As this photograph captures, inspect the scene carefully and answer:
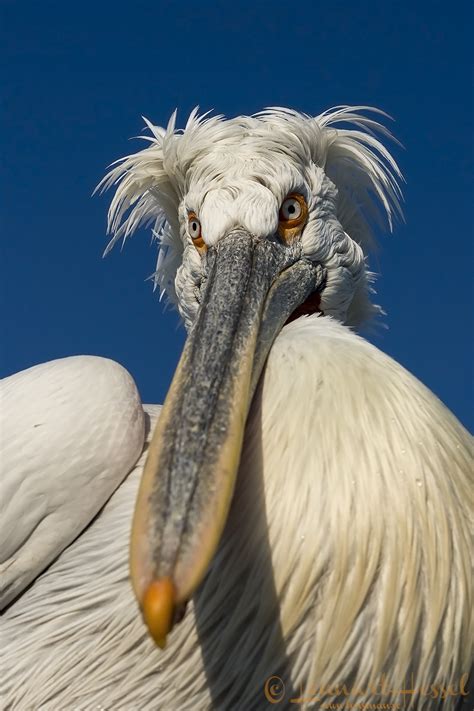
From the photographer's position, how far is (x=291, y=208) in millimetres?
4031

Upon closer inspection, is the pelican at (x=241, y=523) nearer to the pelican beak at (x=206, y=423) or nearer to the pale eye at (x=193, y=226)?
the pelican beak at (x=206, y=423)

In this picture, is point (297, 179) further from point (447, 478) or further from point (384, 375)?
point (447, 478)

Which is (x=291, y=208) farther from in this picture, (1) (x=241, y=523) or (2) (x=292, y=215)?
(1) (x=241, y=523)

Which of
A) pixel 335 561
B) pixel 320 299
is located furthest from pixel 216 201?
pixel 335 561

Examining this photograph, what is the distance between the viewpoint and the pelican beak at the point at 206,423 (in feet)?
7.32

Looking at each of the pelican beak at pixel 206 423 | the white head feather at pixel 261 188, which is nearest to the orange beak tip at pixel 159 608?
the pelican beak at pixel 206 423

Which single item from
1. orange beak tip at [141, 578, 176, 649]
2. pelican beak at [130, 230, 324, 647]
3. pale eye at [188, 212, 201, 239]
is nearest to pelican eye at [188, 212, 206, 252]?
pale eye at [188, 212, 201, 239]

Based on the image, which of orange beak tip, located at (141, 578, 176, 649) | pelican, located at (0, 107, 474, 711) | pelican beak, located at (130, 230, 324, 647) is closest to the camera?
orange beak tip, located at (141, 578, 176, 649)

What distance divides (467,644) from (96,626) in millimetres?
1155

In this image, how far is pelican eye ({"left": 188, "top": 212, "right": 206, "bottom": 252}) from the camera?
4023 mm

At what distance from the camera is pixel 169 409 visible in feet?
9.12

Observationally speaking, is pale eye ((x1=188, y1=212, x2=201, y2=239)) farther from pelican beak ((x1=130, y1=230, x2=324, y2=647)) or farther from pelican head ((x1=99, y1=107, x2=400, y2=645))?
pelican beak ((x1=130, y1=230, x2=324, y2=647))

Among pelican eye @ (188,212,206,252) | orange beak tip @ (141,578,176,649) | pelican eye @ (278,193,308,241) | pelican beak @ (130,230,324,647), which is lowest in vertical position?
orange beak tip @ (141,578,176,649)

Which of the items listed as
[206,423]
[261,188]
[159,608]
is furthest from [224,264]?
[159,608]
